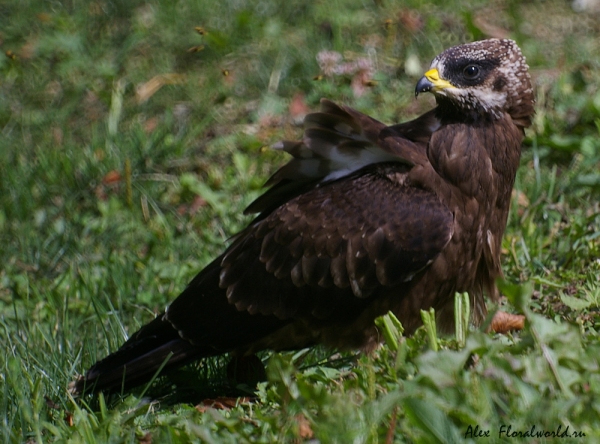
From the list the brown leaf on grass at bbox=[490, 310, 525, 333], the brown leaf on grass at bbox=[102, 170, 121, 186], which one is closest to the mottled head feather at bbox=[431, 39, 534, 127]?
the brown leaf on grass at bbox=[490, 310, 525, 333]

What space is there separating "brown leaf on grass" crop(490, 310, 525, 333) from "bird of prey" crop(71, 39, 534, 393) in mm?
107

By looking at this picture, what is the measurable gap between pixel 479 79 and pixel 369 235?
31.7 inches

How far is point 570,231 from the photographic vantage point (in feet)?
14.6

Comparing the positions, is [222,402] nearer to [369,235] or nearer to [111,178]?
[369,235]

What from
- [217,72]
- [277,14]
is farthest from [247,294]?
[277,14]

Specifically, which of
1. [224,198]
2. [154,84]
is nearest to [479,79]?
[224,198]

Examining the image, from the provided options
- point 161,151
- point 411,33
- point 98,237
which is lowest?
point 98,237

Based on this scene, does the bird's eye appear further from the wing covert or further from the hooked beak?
the wing covert

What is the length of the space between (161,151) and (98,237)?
772mm

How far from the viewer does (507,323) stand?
3.88 m

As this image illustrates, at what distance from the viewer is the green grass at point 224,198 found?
2469 millimetres

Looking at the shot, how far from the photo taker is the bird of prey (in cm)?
349

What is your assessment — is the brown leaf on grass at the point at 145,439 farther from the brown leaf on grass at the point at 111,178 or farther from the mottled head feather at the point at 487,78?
the brown leaf on grass at the point at 111,178

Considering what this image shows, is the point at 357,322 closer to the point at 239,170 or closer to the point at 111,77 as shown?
the point at 239,170
